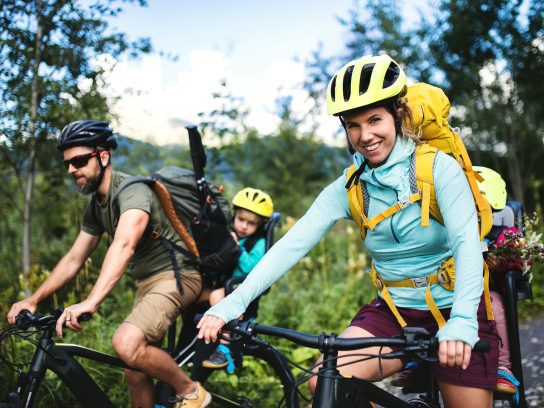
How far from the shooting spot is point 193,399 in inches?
143

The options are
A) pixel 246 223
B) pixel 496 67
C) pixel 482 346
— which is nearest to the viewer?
pixel 482 346

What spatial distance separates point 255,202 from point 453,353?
9.61 ft

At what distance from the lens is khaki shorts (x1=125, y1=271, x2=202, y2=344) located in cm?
347

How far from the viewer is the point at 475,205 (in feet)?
8.41

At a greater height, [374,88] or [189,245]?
[374,88]

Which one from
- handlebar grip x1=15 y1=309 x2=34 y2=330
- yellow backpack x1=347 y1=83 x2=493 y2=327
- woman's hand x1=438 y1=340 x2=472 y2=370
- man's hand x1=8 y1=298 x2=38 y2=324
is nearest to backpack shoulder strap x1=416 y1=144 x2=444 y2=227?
yellow backpack x1=347 y1=83 x2=493 y2=327

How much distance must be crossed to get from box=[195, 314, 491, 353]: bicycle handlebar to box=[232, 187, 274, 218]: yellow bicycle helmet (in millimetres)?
2410

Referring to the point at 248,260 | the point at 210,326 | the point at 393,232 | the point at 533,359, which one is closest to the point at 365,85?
the point at 393,232

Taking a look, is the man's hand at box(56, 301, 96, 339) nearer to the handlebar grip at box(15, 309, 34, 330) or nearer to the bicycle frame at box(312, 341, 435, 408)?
the handlebar grip at box(15, 309, 34, 330)

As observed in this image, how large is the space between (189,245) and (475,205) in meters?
2.11

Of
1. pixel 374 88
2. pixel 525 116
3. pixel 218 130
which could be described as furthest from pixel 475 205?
pixel 525 116

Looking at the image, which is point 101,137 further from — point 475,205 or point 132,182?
point 475,205

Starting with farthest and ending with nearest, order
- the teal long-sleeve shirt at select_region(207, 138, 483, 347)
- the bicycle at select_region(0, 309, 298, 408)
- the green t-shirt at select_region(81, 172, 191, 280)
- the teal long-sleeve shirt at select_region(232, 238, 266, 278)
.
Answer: the teal long-sleeve shirt at select_region(232, 238, 266, 278) → the green t-shirt at select_region(81, 172, 191, 280) → the bicycle at select_region(0, 309, 298, 408) → the teal long-sleeve shirt at select_region(207, 138, 483, 347)

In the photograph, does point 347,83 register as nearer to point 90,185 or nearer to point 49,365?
point 90,185
